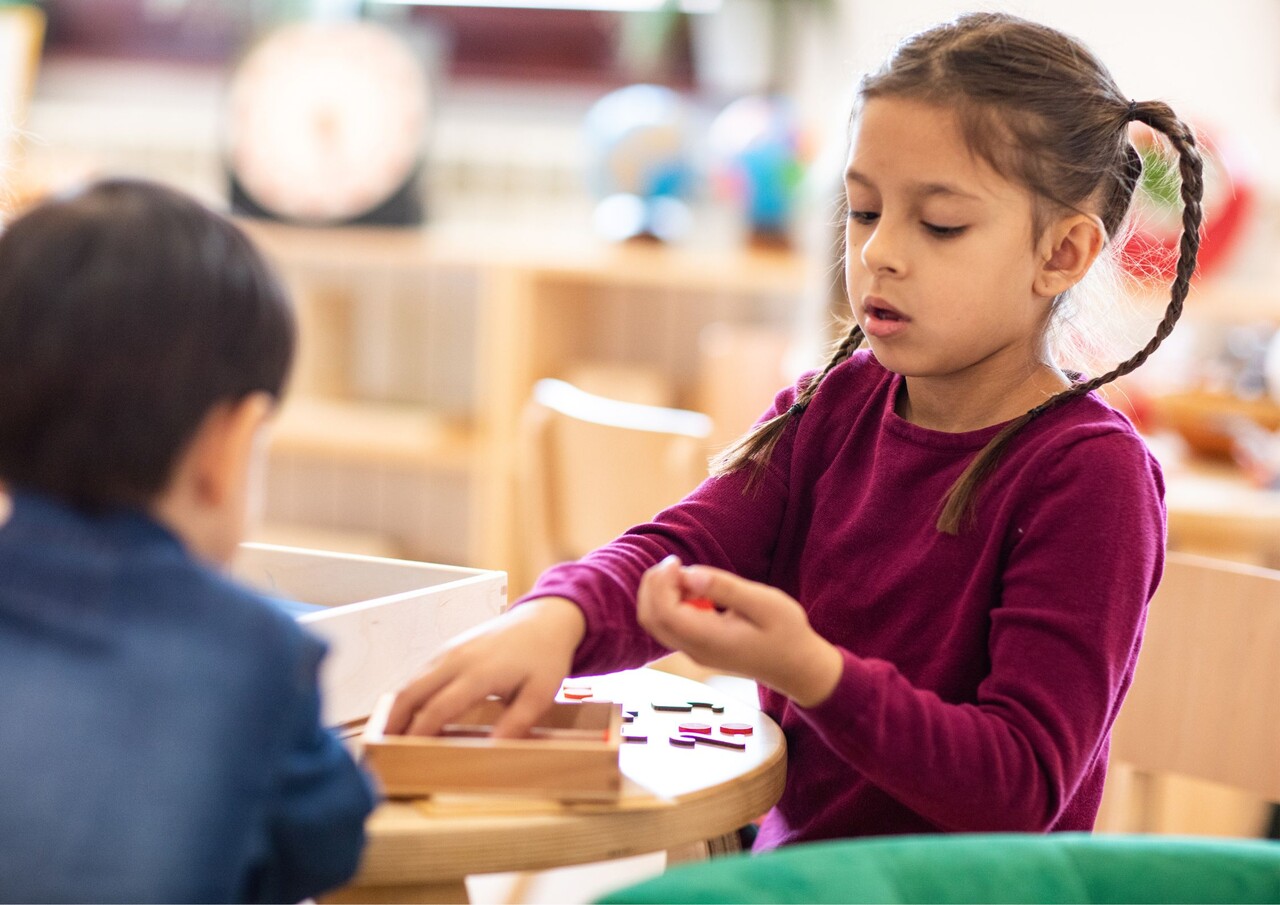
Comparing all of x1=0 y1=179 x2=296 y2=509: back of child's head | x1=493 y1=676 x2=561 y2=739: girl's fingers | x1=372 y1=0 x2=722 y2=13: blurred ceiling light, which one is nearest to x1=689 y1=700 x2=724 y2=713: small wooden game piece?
x1=493 y1=676 x2=561 y2=739: girl's fingers

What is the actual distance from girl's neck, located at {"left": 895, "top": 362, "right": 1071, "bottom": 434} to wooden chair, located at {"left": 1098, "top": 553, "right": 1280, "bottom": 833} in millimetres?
360

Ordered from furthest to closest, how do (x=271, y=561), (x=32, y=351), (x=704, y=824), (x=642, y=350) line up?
(x=642, y=350)
(x=271, y=561)
(x=704, y=824)
(x=32, y=351)

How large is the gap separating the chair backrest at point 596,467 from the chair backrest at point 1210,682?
0.60 metres

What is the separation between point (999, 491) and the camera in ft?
3.04

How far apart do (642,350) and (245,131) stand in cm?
97

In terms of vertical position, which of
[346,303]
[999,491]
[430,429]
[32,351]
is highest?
[32,351]

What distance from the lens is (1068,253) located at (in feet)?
3.19

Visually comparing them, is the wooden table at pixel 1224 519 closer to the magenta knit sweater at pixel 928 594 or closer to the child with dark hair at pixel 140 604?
the magenta knit sweater at pixel 928 594

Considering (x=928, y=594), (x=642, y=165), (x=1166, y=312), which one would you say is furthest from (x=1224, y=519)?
(x=642, y=165)

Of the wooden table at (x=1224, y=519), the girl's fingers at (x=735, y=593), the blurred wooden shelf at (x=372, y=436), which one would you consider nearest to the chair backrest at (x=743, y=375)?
the blurred wooden shelf at (x=372, y=436)

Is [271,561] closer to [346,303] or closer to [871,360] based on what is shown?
[871,360]

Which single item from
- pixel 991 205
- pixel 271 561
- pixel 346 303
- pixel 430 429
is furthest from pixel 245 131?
pixel 991 205

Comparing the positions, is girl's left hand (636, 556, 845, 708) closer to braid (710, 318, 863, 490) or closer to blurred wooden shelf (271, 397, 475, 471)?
braid (710, 318, 863, 490)

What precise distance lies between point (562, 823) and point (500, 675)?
111 mm
